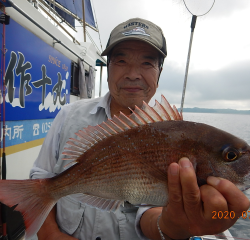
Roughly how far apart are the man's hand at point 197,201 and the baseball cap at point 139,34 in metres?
1.24

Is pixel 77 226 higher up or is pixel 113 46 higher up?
pixel 113 46

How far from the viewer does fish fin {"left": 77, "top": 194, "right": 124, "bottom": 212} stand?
1.23 meters

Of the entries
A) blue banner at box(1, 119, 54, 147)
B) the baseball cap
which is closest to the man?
the baseball cap

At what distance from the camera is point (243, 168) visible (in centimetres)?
99

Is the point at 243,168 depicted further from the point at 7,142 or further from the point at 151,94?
the point at 7,142

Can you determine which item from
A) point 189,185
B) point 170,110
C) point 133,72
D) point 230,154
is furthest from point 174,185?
point 133,72

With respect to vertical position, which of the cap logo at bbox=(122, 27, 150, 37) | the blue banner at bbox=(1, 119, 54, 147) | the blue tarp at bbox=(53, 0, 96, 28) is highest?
the blue tarp at bbox=(53, 0, 96, 28)

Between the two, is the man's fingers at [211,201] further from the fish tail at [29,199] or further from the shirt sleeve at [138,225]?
the fish tail at [29,199]

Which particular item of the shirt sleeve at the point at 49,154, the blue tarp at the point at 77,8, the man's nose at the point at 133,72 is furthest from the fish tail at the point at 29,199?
the blue tarp at the point at 77,8

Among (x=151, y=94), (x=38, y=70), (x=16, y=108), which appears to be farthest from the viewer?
(x=38, y=70)

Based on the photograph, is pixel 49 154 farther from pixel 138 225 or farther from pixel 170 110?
pixel 170 110

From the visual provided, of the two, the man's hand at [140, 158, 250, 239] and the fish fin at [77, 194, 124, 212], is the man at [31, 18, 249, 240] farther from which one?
the fish fin at [77, 194, 124, 212]

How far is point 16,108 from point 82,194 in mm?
2360

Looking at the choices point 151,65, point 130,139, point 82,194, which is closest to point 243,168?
point 130,139
